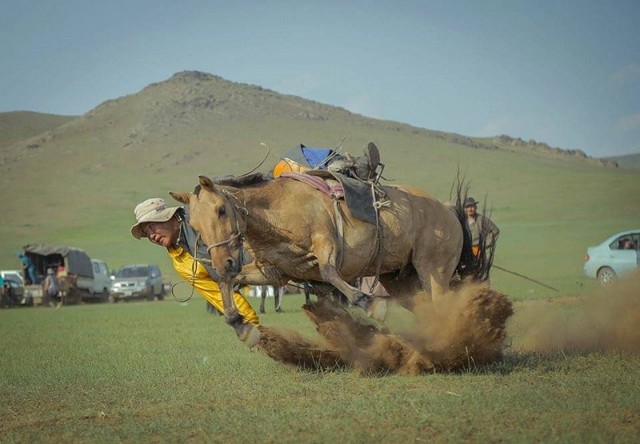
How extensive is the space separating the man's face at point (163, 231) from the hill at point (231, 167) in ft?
108

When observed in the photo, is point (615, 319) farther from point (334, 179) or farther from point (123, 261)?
point (123, 261)

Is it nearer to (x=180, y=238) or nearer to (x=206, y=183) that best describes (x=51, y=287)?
(x=180, y=238)

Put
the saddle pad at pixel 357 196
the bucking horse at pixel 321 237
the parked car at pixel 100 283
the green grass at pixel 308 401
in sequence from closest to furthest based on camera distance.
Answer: the green grass at pixel 308 401
the bucking horse at pixel 321 237
the saddle pad at pixel 357 196
the parked car at pixel 100 283

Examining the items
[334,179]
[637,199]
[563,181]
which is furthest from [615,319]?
[563,181]

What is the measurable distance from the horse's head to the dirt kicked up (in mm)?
1244

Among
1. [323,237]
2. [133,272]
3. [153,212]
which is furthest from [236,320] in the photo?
[133,272]

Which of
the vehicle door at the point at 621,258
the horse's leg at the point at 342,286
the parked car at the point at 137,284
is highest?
the horse's leg at the point at 342,286

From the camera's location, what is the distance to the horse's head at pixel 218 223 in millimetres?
8141

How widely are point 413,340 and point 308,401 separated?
1877 millimetres

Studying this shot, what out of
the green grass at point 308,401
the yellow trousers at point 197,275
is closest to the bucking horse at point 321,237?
the green grass at point 308,401

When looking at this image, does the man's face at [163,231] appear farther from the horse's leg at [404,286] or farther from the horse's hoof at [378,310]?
the horse's hoof at [378,310]

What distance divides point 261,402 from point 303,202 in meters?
2.31

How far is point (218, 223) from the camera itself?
320 inches

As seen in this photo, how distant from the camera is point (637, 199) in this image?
257ft
